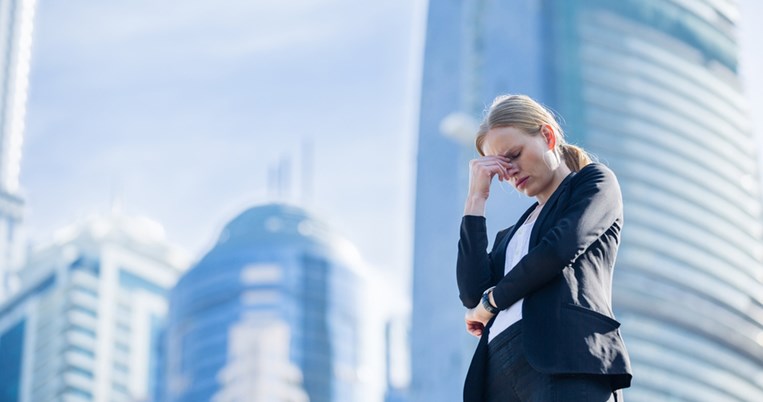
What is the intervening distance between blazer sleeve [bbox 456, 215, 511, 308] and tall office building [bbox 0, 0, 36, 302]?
139862mm

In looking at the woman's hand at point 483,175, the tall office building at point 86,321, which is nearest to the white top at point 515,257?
the woman's hand at point 483,175

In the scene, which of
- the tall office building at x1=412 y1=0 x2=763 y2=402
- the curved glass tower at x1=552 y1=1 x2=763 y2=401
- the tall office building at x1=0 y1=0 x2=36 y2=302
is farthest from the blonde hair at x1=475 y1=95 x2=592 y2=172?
the tall office building at x1=0 y1=0 x2=36 y2=302

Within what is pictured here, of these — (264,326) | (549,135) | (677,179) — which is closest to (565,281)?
(549,135)

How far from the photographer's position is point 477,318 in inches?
137

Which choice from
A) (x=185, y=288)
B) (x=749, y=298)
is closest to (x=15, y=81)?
(x=185, y=288)

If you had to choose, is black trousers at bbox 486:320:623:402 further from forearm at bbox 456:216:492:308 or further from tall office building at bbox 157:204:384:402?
tall office building at bbox 157:204:384:402

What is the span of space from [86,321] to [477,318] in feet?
372

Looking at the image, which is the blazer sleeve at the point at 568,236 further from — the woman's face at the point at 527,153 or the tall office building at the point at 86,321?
the tall office building at the point at 86,321

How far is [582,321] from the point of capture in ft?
10.5

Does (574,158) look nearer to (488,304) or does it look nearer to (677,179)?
(488,304)

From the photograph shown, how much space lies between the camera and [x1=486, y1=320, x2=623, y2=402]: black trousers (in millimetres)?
3139

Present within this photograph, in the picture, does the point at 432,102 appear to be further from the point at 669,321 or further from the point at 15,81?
the point at 15,81

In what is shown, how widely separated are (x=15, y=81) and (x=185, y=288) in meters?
61.6

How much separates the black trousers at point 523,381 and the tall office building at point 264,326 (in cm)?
8966
